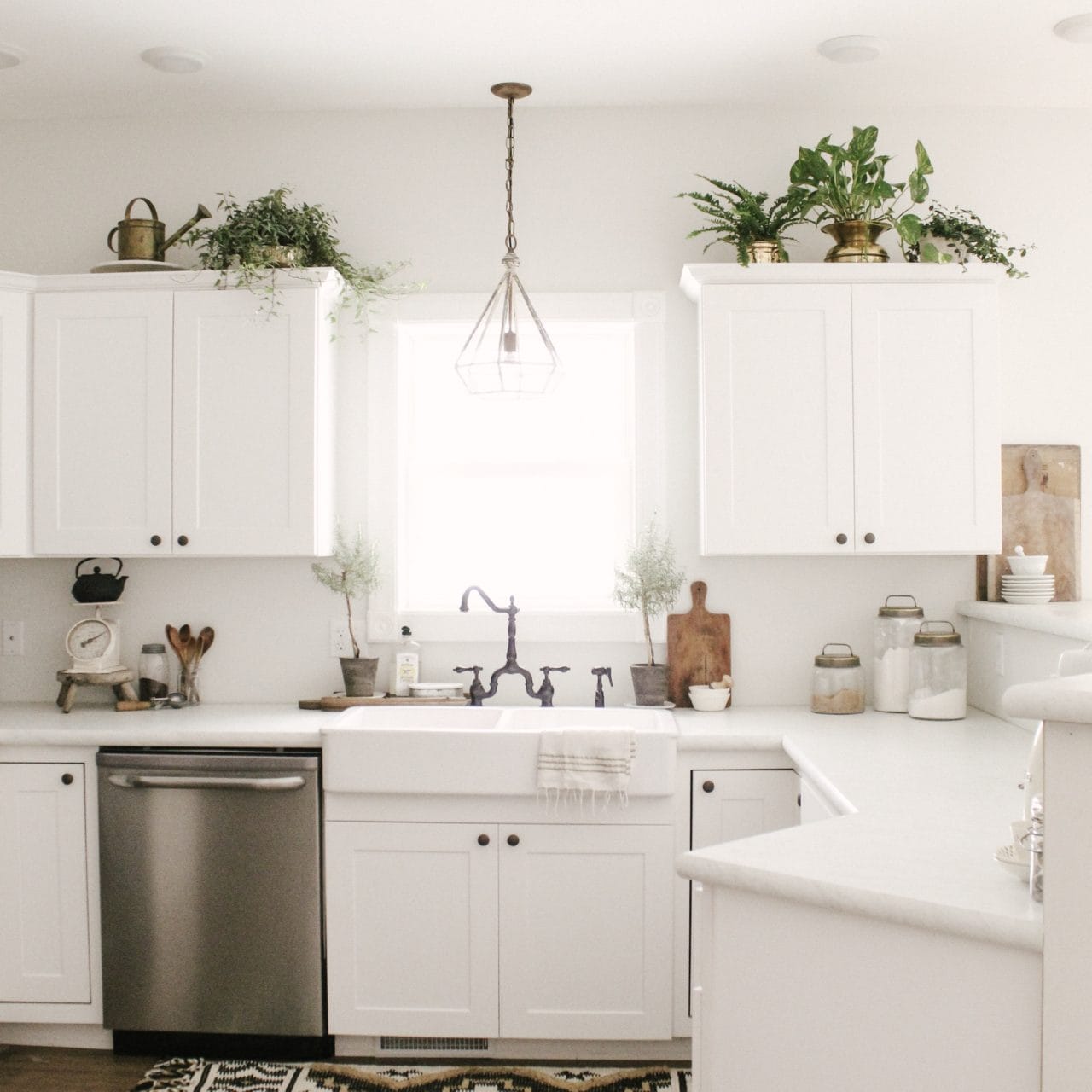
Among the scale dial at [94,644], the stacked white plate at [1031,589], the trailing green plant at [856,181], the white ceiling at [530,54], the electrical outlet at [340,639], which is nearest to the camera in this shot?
the white ceiling at [530,54]

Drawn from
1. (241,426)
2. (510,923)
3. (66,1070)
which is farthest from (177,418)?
(66,1070)

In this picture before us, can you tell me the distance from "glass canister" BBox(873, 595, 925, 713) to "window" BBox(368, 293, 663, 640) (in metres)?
0.87

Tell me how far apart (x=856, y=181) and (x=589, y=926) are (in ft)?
7.39

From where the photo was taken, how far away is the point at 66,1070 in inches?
121

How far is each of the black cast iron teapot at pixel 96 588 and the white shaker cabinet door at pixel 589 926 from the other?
5.00 ft

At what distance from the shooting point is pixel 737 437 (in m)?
3.27

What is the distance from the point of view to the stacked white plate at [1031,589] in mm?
3385

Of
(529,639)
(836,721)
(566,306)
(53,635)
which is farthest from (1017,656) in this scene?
(53,635)

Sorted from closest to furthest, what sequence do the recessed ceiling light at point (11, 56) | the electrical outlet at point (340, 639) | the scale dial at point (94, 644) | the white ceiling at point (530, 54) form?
the white ceiling at point (530, 54) < the recessed ceiling light at point (11, 56) < the scale dial at point (94, 644) < the electrical outlet at point (340, 639)

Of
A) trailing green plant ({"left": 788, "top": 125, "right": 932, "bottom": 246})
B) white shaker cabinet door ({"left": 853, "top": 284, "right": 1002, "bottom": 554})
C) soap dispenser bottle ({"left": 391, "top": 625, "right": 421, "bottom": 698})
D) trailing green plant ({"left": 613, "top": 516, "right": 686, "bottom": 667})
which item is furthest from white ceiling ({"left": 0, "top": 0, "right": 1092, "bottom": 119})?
soap dispenser bottle ({"left": 391, "top": 625, "right": 421, "bottom": 698})

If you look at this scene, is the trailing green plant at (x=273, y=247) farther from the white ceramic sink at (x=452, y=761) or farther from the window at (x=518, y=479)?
the white ceramic sink at (x=452, y=761)

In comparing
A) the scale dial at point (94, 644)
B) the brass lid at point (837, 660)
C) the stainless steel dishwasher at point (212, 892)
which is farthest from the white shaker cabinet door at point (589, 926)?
the scale dial at point (94, 644)

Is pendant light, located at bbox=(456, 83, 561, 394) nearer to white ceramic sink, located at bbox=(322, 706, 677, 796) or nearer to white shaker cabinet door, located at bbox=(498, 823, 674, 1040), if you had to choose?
white ceramic sink, located at bbox=(322, 706, 677, 796)

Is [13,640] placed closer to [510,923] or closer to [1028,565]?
[510,923]
